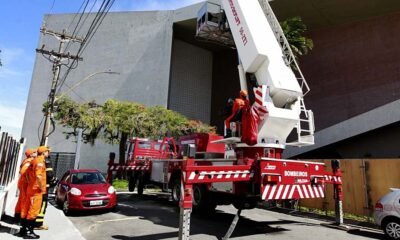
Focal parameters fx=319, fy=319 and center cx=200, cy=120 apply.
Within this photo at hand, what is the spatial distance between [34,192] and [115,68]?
29.3 m

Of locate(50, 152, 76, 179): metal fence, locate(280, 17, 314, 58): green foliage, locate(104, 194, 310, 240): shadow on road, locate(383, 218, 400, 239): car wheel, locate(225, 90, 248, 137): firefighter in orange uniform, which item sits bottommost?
locate(104, 194, 310, 240): shadow on road

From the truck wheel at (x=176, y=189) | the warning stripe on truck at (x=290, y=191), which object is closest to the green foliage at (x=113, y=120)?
the truck wheel at (x=176, y=189)

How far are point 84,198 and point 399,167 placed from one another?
1106 centimetres

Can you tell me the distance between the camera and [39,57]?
38438 mm

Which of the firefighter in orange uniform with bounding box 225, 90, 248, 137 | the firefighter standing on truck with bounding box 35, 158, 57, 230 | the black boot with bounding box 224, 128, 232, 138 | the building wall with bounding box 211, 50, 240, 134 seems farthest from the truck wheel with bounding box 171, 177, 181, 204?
the building wall with bounding box 211, 50, 240, 134

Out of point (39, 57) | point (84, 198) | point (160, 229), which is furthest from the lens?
point (39, 57)

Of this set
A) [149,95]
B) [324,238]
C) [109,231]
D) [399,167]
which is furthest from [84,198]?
[149,95]

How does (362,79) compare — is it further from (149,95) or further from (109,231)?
(109,231)

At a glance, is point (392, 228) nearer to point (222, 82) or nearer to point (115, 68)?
point (115, 68)

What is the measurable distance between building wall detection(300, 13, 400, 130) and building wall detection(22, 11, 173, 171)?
15.2 meters

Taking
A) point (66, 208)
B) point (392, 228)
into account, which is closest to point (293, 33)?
point (392, 228)

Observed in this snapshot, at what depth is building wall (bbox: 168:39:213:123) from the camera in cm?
3800

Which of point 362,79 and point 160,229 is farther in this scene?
point 362,79

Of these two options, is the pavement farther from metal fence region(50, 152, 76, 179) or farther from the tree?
metal fence region(50, 152, 76, 179)
